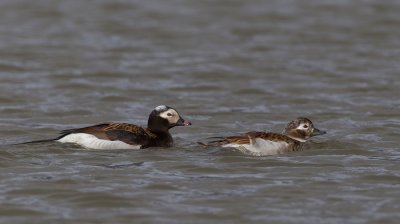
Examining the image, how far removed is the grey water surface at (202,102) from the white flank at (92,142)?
0.11m

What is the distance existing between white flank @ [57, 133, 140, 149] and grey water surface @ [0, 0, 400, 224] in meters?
0.11

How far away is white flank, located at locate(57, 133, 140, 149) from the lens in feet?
44.8

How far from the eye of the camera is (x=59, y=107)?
17188mm

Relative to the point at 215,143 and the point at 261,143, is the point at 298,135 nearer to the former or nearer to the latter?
the point at 261,143

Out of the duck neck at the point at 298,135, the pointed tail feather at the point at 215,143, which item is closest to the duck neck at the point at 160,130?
the pointed tail feather at the point at 215,143

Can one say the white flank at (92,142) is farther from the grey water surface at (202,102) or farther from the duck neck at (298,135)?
the duck neck at (298,135)

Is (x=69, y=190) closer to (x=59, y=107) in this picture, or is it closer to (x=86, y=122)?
(x=86, y=122)

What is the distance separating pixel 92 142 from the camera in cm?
1366

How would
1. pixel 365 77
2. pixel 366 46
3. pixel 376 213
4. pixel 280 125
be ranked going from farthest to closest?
pixel 366 46, pixel 365 77, pixel 280 125, pixel 376 213

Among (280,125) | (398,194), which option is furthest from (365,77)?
(398,194)

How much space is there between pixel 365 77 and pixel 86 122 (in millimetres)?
5691

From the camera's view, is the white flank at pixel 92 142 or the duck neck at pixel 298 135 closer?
the white flank at pixel 92 142

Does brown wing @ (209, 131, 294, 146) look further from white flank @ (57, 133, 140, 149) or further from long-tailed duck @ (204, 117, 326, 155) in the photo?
white flank @ (57, 133, 140, 149)

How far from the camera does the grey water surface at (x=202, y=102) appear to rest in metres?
11.1
